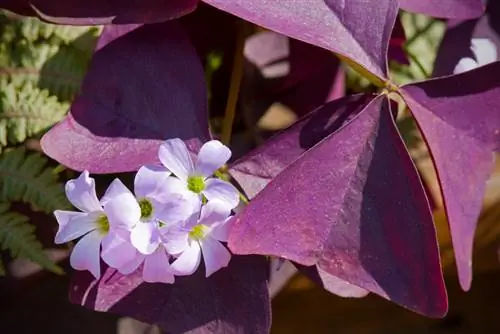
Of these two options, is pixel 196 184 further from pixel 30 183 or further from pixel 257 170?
pixel 30 183

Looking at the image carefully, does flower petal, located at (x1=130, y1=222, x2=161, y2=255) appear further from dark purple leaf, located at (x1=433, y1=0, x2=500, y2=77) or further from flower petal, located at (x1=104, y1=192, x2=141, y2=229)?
A: dark purple leaf, located at (x1=433, y1=0, x2=500, y2=77)

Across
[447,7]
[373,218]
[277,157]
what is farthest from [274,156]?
[447,7]

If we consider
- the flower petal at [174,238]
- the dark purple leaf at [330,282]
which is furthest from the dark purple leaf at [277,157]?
the flower petal at [174,238]

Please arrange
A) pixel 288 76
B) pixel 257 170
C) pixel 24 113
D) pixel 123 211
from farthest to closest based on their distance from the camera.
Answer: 1. pixel 288 76
2. pixel 24 113
3. pixel 257 170
4. pixel 123 211

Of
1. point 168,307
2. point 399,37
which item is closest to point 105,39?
point 168,307

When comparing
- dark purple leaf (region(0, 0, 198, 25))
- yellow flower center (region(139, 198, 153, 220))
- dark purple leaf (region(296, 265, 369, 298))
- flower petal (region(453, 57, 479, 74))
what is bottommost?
dark purple leaf (region(296, 265, 369, 298))

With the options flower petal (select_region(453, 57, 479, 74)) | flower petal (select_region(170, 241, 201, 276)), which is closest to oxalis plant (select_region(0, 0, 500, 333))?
flower petal (select_region(170, 241, 201, 276))
